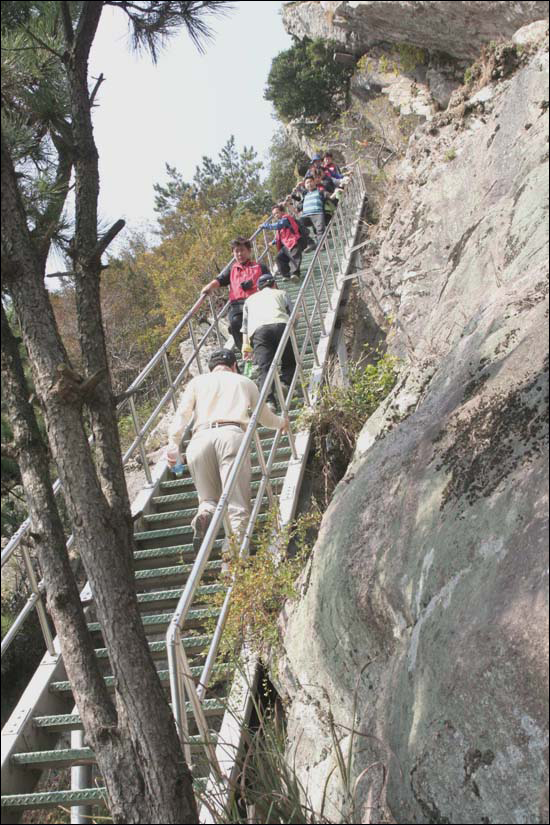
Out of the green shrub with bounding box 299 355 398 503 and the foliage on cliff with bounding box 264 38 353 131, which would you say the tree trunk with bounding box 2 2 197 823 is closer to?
the green shrub with bounding box 299 355 398 503

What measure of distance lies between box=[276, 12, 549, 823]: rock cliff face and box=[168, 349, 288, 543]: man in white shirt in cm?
87

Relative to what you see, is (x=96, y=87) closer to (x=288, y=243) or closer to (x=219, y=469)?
(x=219, y=469)

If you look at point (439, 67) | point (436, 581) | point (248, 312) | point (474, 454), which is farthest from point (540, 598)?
point (439, 67)

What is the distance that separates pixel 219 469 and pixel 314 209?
10085 mm

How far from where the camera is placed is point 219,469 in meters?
6.17

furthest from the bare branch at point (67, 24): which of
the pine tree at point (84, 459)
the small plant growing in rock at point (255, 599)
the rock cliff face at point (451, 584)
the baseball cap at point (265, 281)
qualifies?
the baseball cap at point (265, 281)

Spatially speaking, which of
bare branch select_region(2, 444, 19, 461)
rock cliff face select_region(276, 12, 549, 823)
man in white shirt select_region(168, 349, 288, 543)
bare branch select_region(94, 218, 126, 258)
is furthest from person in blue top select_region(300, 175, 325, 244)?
bare branch select_region(2, 444, 19, 461)

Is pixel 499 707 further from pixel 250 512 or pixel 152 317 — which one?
pixel 152 317

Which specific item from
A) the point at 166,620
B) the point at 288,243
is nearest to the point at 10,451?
the point at 166,620

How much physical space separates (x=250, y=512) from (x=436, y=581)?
9.19 ft

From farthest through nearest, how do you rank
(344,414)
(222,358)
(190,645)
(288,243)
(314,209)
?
(314,209)
(288,243)
(344,414)
(222,358)
(190,645)

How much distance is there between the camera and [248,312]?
9.05 m

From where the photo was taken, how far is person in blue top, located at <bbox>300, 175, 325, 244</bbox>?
50.3 ft

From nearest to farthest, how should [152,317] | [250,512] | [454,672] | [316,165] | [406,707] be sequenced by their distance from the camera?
[454,672]
[406,707]
[250,512]
[316,165]
[152,317]
